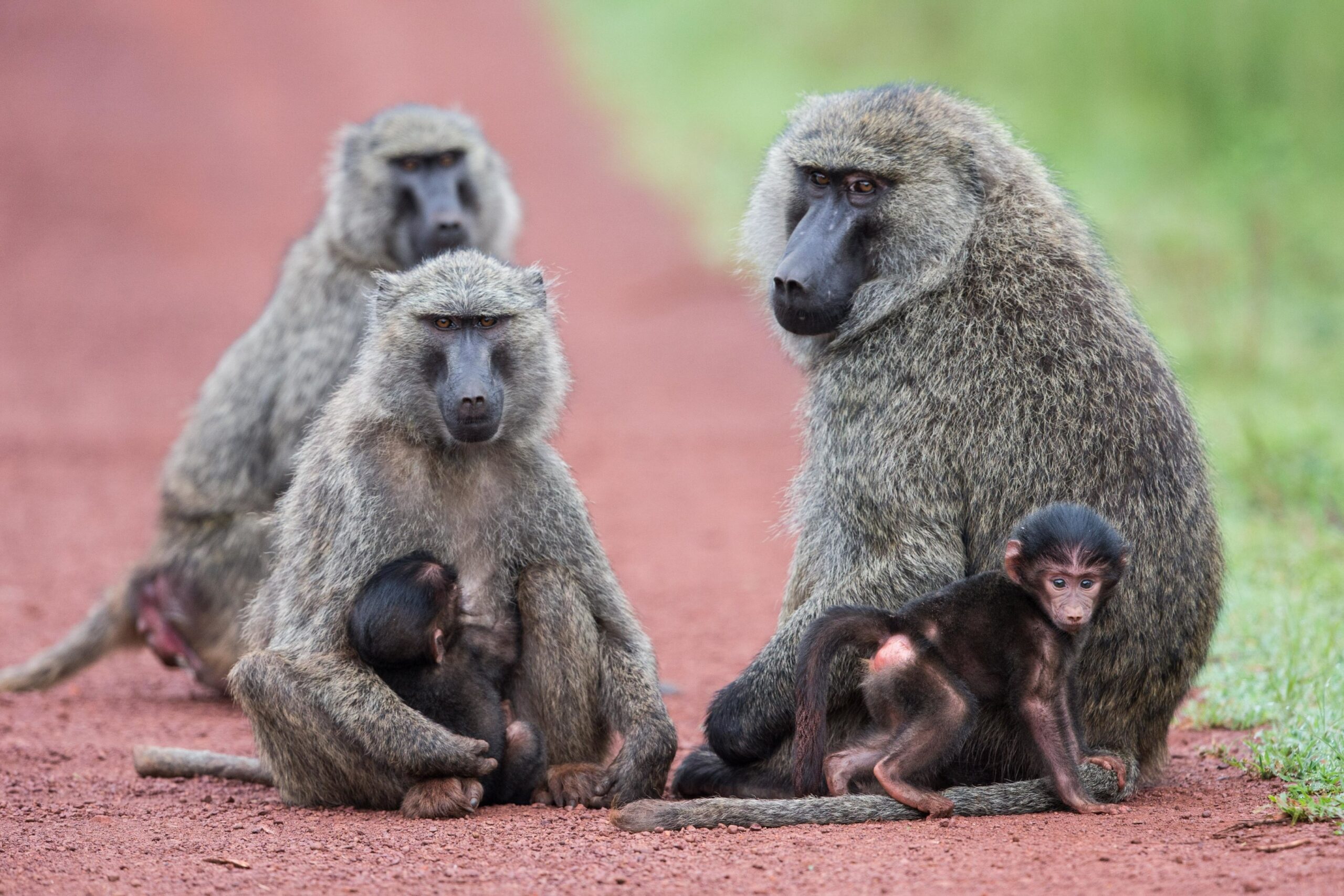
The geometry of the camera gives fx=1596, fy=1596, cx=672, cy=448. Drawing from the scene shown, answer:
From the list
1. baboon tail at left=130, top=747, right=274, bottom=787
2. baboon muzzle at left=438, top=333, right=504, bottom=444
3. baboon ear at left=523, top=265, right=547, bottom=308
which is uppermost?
baboon ear at left=523, top=265, right=547, bottom=308

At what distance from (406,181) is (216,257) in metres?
9.73

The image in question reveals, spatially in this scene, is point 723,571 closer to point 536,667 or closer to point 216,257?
point 536,667

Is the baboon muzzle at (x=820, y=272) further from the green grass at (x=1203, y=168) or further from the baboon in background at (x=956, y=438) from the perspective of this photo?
the green grass at (x=1203, y=168)

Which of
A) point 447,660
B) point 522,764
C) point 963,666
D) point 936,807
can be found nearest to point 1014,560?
point 963,666

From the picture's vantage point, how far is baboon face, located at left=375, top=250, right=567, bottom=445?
4371mm

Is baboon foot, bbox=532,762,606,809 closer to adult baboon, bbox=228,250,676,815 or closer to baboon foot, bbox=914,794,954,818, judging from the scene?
adult baboon, bbox=228,250,676,815

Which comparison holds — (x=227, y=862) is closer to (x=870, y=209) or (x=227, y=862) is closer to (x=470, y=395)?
(x=470, y=395)

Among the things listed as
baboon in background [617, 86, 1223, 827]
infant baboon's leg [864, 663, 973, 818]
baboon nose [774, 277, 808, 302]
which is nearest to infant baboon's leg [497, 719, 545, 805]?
baboon in background [617, 86, 1223, 827]

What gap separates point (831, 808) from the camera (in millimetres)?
3914

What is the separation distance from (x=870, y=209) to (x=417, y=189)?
2978 millimetres

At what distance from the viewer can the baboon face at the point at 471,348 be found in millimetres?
4371

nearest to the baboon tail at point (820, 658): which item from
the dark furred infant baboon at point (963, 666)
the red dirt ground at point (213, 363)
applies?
the dark furred infant baboon at point (963, 666)

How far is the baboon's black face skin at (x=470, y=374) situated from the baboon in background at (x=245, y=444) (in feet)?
5.67

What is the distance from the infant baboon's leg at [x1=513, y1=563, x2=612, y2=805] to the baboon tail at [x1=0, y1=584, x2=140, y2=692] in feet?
8.06
